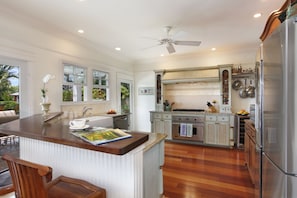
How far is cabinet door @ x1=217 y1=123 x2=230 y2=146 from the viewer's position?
455 centimetres

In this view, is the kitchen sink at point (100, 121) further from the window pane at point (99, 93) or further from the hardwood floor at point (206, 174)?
the hardwood floor at point (206, 174)

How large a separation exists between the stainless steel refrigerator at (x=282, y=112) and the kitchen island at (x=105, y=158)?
94 centimetres

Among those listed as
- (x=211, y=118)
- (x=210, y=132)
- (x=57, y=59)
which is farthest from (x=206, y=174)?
(x=57, y=59)

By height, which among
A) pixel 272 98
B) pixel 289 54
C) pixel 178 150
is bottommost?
pixel 178 150

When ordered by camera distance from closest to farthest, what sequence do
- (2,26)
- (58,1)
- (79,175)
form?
(79,175) → (58,1) → (2,26)

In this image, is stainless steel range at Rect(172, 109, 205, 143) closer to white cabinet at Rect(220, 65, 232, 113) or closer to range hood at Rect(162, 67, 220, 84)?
white cabinet at Rect(220, 65, 232, 113)

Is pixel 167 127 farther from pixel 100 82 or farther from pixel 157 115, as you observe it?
pixel 100 82

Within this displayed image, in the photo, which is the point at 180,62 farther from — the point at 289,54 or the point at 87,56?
the point at 289,54

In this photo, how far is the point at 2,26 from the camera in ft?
8.57

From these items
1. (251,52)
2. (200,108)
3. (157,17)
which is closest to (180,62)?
(200,108)

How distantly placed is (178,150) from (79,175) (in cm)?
330

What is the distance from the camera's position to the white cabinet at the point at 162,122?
526 cm

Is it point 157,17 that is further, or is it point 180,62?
point 180,62

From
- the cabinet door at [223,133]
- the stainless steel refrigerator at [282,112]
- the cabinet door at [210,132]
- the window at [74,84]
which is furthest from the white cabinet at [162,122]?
the stainless steel refrigerator at [282,112]
